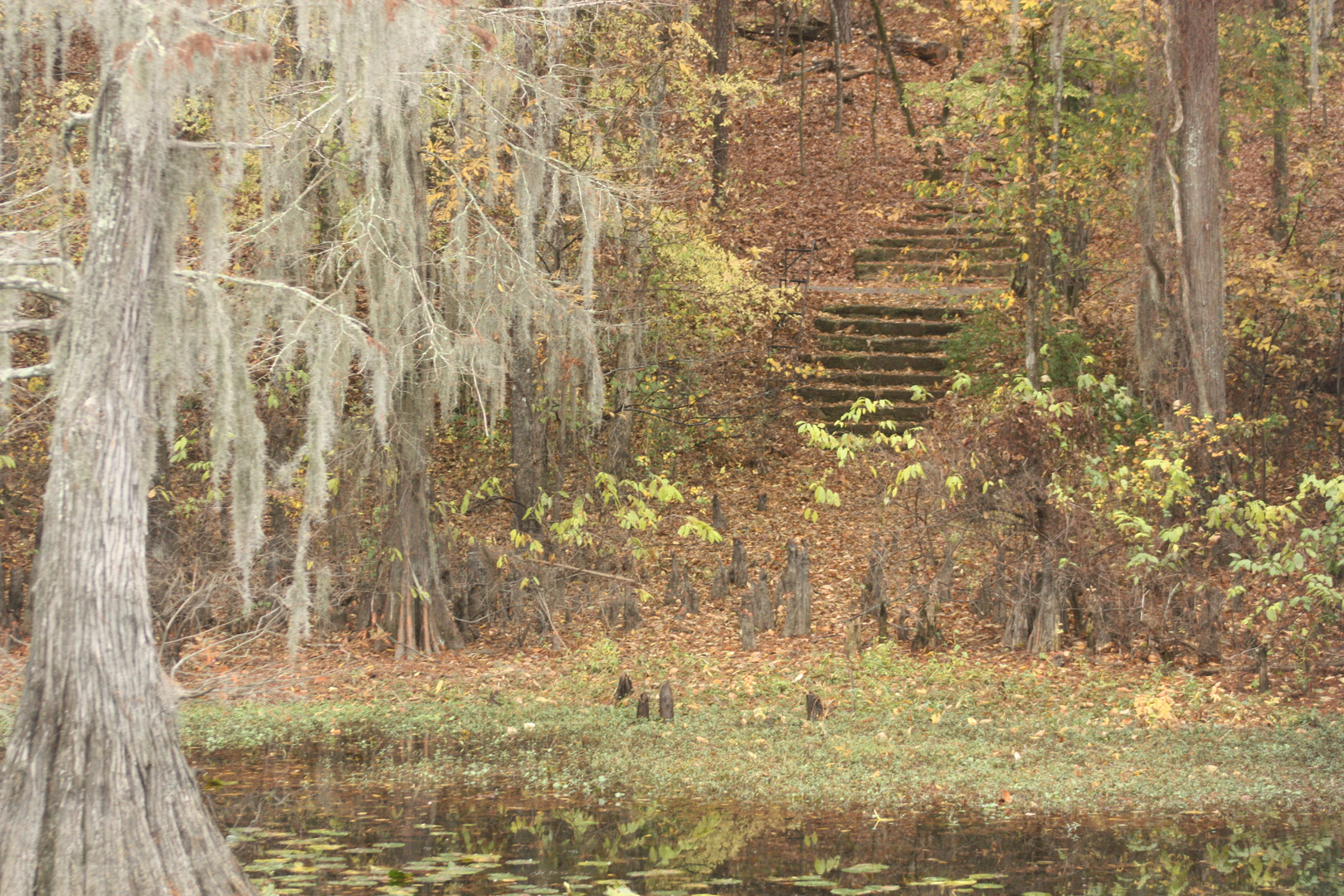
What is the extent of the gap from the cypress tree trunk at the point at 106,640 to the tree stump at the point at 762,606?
6873 millimetres

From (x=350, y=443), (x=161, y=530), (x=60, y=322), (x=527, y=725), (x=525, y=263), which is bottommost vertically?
(x=527, y=725)

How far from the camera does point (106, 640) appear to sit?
4.64 metres

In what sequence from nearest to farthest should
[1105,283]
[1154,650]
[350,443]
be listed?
1. [1154,650]
2. [350,443]
3. [1105,283]

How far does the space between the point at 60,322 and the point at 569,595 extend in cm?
738

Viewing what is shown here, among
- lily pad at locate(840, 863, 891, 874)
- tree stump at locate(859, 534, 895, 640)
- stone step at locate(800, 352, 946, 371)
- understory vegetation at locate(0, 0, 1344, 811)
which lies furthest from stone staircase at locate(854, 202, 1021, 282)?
lily pad at locate(840, 863, 891, 874)

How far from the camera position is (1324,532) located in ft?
27.9

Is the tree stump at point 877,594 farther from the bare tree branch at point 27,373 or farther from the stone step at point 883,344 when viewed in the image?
the bare tree branch at point 27,373

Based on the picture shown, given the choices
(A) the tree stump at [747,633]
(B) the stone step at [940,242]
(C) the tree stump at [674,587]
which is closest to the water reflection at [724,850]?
(A) the tree stump at [747,633]

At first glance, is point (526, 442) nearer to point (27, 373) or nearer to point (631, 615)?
point (631, 615)

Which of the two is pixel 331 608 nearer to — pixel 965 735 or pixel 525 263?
pixel 525 263

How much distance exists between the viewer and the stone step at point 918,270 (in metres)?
17.6

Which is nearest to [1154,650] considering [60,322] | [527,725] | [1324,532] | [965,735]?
[1324,532]

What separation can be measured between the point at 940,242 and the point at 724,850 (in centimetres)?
1456

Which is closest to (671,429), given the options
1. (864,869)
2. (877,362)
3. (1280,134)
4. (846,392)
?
(846,392)
